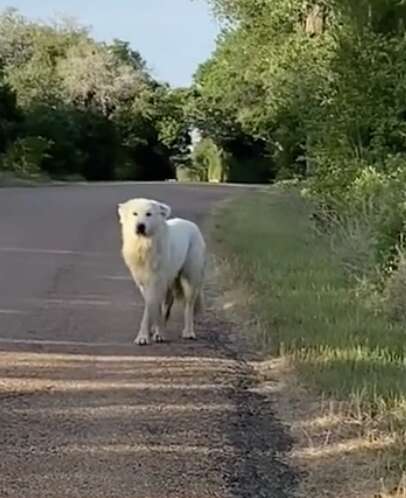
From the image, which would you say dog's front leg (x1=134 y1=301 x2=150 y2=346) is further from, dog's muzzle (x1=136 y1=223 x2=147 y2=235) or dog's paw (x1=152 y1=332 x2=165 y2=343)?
dog's muzzle (x1=136 y1=223 x2=147 y2=235)

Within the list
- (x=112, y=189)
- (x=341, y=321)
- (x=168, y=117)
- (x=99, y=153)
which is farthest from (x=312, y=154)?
(x=168, y=117)

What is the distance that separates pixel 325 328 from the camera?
11.0 m

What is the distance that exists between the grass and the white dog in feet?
2.56

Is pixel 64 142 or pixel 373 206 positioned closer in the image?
pixel 373 206

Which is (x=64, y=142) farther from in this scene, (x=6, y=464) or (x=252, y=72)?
(x=6, y=464)

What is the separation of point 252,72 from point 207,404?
24844 mm

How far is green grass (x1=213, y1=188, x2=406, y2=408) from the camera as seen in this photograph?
28.8ft

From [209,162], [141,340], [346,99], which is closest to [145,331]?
[141,340]

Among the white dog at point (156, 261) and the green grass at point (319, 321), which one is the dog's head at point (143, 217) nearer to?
the white dog at point (156, 261)

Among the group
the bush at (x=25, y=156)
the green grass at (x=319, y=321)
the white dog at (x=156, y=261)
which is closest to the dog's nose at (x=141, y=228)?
the white dog at (x=156, y=261)

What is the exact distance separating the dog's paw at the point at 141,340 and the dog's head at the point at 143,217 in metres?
0.90

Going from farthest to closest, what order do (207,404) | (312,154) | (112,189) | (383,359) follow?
(112,189) → (312,154) → (383,359) → (207,404)

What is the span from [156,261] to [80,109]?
5228 centimetres

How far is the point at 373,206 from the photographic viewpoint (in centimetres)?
1727
